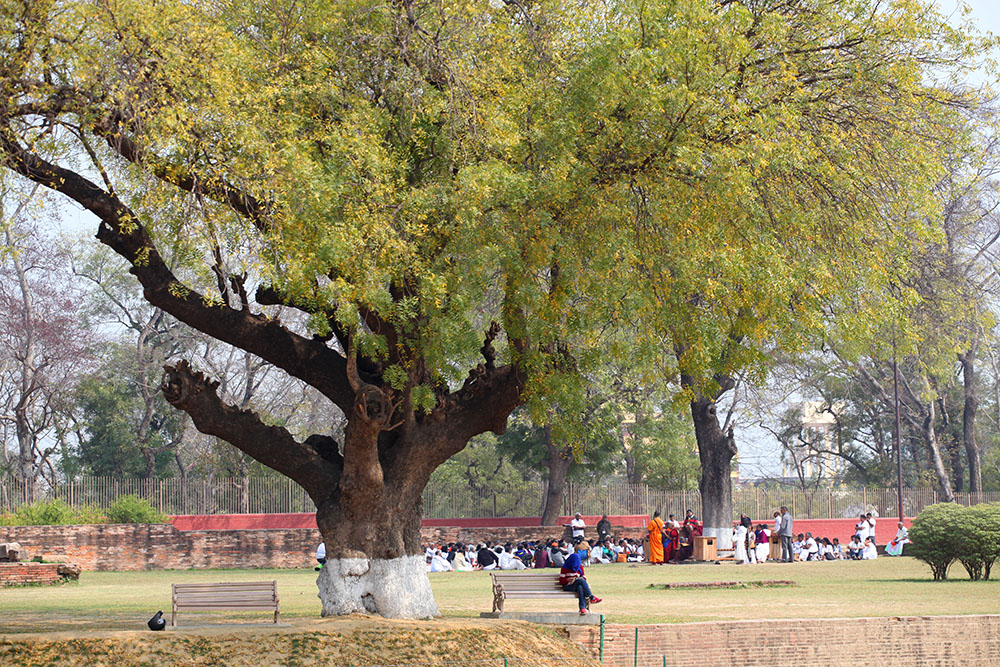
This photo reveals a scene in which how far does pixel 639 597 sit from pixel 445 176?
922 cm

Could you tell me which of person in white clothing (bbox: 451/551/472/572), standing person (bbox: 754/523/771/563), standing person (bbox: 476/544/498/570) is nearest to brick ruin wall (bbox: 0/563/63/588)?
person in white clothing (bbox: 451/551/472/572)

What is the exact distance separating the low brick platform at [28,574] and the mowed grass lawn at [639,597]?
382mm

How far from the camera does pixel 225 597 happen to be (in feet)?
52.8

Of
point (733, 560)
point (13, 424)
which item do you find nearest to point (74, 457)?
point (13, 424)

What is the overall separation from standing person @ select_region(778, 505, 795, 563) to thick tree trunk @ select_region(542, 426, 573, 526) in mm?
7856

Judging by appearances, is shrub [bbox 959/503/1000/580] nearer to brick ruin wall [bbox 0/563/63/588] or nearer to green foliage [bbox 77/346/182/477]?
brick ruin wall [bbox 0/563/63/588]

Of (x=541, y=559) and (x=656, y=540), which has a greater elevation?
(x=656, y=540)

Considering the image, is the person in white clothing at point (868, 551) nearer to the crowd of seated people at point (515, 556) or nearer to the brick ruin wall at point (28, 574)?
the crowd of seated people at point (515, 556)

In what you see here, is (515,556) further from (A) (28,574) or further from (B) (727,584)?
(A) (28,574)

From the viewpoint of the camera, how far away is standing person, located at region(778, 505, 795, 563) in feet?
111

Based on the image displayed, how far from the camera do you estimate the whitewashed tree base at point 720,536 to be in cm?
3309

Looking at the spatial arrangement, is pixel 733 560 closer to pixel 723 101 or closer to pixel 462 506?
pixel 462 506

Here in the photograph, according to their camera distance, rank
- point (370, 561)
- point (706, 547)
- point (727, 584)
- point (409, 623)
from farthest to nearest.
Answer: point (706, 547)
point (727, 584)
point (370, 561)
point (409, 623)

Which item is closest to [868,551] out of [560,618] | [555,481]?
[555,481]
